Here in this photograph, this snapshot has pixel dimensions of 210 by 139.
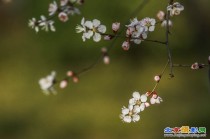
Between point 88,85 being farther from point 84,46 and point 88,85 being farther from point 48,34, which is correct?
point 48,34

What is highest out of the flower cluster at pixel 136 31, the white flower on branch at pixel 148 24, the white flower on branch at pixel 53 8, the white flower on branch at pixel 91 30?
the white flower on branch at pixel 148 24

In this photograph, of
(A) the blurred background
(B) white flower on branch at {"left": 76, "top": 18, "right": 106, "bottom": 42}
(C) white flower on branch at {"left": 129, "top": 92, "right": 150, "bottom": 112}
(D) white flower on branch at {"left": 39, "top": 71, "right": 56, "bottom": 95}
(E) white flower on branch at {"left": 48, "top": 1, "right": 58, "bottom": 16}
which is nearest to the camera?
(D) white flower on branch at {"left": 39, "top": 71, "right": 56, "bottom": 95}

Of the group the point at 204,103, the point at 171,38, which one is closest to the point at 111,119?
the point at 204,103

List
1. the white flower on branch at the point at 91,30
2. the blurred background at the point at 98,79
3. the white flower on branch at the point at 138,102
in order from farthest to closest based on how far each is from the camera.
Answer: the blurred background at the point at 98,79
the white flower on branch at the point at 138,102
the white flower on branch at the point at 91,30

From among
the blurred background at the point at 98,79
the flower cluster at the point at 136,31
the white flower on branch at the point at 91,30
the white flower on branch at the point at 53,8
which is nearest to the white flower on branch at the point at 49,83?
the white flower on branch at the point at 53,8

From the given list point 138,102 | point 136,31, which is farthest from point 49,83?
point 138,102

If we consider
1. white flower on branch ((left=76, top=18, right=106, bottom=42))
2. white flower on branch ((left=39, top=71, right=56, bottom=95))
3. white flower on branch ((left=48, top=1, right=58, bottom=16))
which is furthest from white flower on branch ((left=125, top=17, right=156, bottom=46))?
white flower on branch ((left=39, top=71, right=56, bottom=95))

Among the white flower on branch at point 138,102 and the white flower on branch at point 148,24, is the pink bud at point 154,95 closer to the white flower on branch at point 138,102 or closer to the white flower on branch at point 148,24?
the white flower on branch at point 138,102

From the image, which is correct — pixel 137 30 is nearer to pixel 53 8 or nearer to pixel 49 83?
pixel 53 8

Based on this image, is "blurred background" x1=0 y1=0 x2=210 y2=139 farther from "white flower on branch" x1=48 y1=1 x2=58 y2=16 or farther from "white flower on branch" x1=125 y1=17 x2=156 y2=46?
A: "white flower on branch" x1=48 y1=1 x2=58 y2=16
